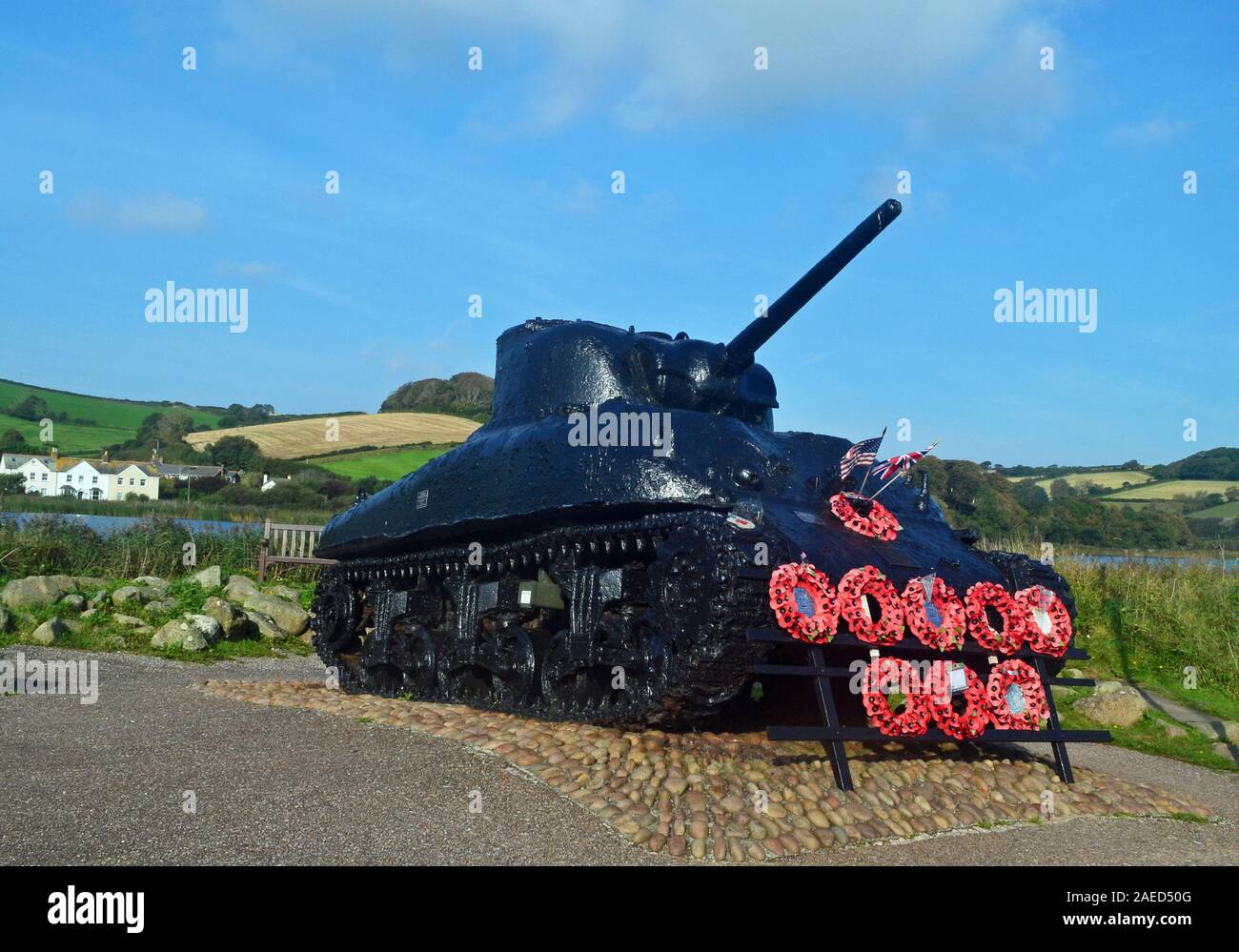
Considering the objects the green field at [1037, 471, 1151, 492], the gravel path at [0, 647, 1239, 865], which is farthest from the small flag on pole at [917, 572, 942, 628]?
the green field at [1037, 471, 1151, 492]

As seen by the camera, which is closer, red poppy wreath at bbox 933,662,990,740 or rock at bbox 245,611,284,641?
red poppy wreath at bbox 933,662,990,740

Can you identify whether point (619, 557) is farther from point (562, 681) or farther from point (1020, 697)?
point (1020, 697)

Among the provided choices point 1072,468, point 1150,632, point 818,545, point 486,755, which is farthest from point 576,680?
point 1072,468

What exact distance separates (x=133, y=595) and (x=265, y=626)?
7.33 ft

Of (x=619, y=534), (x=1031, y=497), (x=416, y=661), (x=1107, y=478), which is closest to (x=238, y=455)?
(x=1031, y=497)

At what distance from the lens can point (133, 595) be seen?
19094 mm

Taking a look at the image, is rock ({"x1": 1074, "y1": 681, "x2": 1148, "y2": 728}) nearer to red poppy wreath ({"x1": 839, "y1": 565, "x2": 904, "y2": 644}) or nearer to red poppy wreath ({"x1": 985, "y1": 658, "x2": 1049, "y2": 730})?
red poppy wreath ({"x1": 985, "y1": 658, "x2": 1049, "y2": 730})

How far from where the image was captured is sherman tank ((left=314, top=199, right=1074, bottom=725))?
28.1ft

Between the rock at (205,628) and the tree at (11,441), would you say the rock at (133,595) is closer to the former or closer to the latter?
the rock at (205,628)

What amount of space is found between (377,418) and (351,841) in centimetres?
4864

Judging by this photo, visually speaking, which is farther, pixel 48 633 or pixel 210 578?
pixel 210 578

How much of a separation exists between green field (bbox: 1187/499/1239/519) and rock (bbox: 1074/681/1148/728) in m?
28.6

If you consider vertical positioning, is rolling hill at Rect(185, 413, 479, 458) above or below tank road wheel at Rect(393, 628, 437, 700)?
above

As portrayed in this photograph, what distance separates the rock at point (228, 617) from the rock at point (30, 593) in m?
2.36
